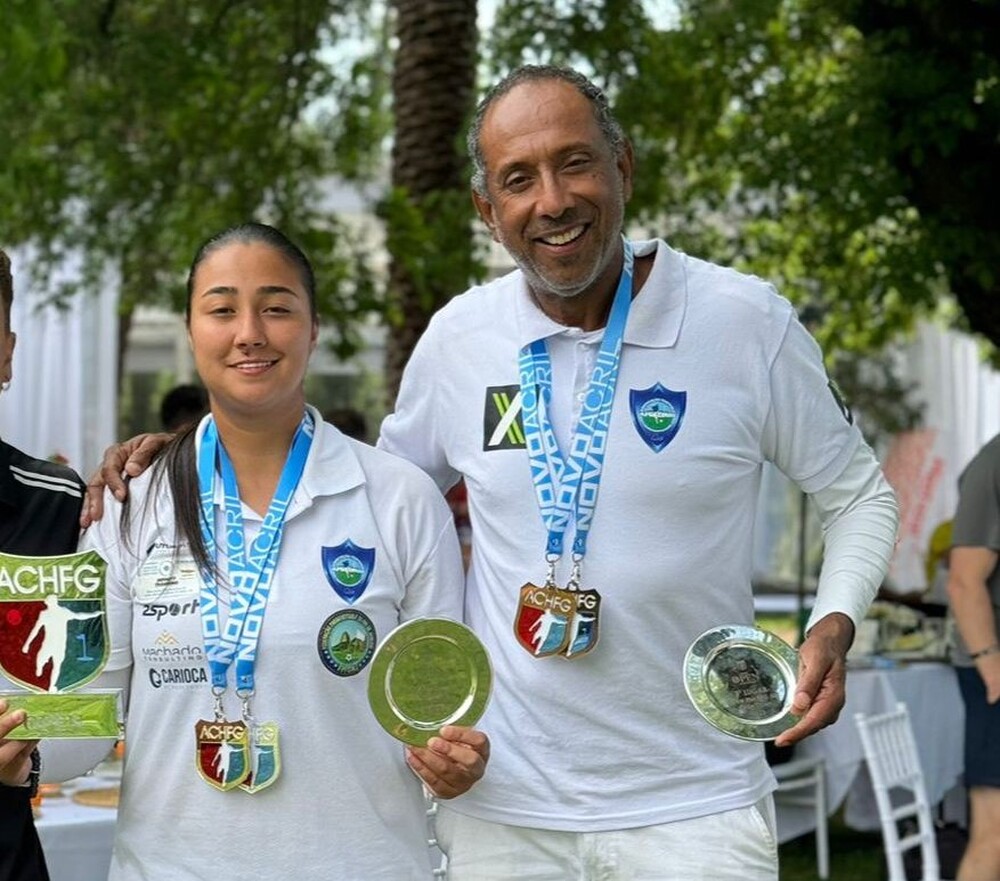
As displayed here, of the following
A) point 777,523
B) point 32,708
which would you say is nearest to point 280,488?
point 32,708

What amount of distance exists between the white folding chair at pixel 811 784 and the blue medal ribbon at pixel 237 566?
5.76 metres

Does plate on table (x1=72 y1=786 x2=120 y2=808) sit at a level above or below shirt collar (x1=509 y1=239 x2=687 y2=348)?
below

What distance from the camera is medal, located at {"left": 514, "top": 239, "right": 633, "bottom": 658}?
2.87 metres

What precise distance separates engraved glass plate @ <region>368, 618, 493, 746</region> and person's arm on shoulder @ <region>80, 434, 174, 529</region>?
56cm

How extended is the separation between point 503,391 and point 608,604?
1.47 feet

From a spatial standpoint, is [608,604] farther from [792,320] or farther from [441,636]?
[792,320]

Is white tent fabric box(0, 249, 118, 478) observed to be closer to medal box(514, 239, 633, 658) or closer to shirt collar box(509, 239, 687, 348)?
shirt collar box(509, 239, 687, 348)

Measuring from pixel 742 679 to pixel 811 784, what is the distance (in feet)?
20.9

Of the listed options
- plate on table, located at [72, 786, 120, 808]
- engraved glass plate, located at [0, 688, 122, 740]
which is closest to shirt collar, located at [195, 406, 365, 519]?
engraved glass plate, located at [0, 688, 122, 740]

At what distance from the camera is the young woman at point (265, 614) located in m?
2.79

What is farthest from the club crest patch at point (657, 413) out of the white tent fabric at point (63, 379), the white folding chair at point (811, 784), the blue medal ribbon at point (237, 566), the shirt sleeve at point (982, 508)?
the white tent fabric at point (63, 379)

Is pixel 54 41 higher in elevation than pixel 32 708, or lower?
higher

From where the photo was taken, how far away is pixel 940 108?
23.4ft

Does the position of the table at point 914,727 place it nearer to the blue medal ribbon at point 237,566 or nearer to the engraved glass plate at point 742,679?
the engraved glass plate at point 742,679
